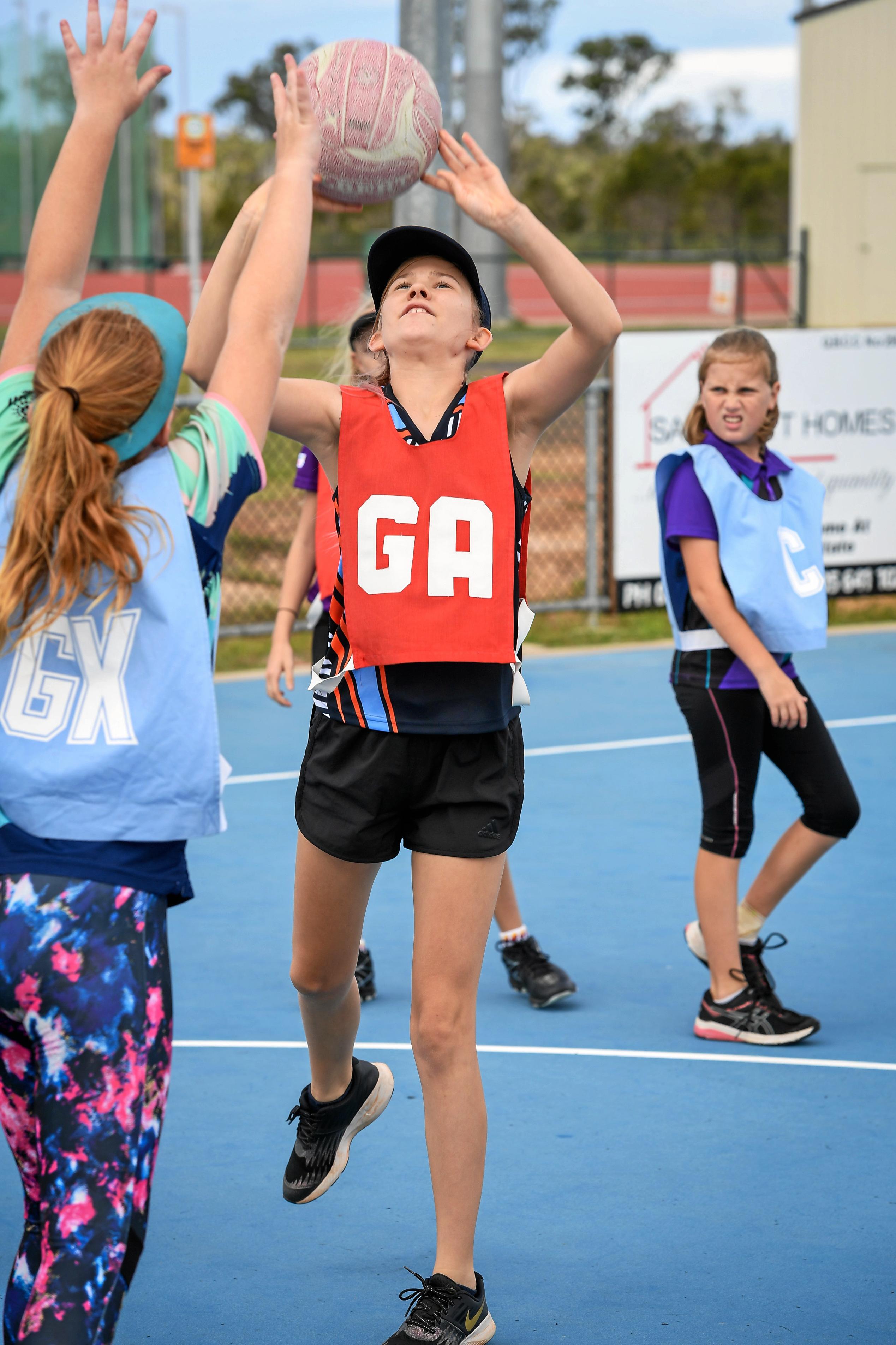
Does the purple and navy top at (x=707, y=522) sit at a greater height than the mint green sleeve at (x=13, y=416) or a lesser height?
lesser

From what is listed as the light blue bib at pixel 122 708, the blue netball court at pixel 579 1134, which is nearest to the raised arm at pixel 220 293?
the light blue bib at pixel 122 708

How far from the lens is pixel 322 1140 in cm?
347

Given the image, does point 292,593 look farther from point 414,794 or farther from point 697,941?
point 414,794

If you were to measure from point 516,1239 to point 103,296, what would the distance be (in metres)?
2.19

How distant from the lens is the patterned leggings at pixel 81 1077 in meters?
2.14

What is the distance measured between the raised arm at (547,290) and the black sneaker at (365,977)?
2.18m

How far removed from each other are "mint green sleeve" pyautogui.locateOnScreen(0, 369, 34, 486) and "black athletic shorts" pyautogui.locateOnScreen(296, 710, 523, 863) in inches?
38.4

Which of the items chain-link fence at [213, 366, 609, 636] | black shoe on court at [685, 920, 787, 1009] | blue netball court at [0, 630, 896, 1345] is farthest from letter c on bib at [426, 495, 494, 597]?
chain-link fence at [213, 366, 609, 636]

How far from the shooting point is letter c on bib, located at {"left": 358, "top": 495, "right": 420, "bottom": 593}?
2.93m

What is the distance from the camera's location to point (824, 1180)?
3.66 m

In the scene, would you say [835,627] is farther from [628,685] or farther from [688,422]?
[688,422]

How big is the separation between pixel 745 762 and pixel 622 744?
3752 mm

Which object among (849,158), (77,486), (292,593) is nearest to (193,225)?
(849,158)

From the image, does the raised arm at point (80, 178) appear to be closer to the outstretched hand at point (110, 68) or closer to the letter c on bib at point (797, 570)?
the outstretched hand at point (110, 68)
